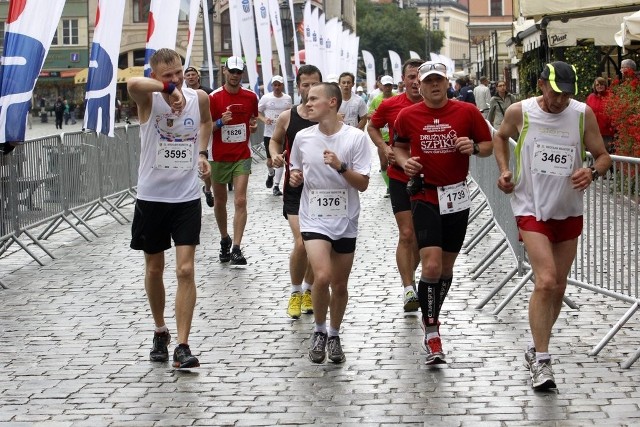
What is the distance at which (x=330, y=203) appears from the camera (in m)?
8.64

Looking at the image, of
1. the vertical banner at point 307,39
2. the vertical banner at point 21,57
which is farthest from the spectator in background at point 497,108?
the vertical banner at point 307,39

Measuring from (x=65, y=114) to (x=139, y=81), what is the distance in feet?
241

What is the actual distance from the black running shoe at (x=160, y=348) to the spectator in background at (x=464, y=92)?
24.0 m

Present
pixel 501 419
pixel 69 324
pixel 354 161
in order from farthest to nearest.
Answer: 1. pixel 69 324
2. pixel 354 161
3. pixel 501 419

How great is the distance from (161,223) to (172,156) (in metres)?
0.42

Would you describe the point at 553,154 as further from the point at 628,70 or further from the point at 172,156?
the point at 628,70

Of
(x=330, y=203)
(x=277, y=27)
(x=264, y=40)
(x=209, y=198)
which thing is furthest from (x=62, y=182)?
(x=277, y=27)

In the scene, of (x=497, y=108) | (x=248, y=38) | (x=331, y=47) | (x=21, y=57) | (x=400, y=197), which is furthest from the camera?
Result: (x=331, y=47)

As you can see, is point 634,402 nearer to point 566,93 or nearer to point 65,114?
point 566,93

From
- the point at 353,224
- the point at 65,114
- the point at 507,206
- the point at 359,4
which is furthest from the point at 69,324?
the point at 359,4

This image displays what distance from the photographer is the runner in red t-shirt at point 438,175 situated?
8.56m

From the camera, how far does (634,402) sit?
23.7ft

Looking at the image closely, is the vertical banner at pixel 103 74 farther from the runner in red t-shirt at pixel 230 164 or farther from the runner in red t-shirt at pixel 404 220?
the runner in red t-shirt at pixel 404 220

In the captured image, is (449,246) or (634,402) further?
(449,246)
